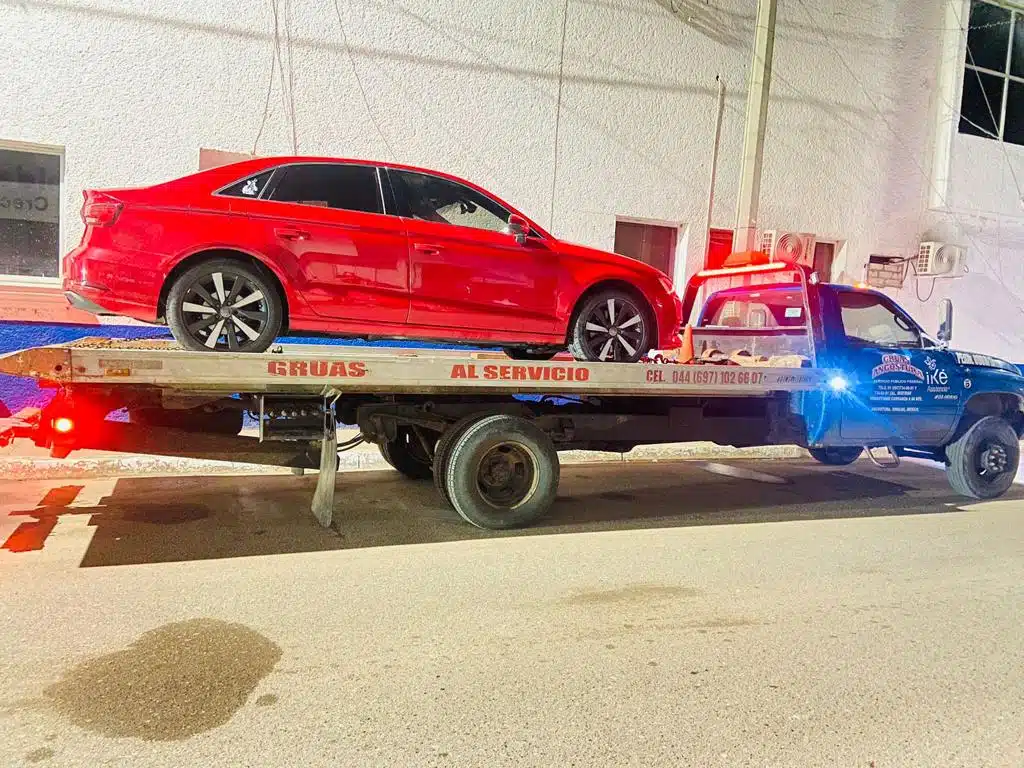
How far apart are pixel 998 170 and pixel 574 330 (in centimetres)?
1147

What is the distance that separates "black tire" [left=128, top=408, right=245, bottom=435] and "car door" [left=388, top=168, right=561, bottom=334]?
138 centimetres

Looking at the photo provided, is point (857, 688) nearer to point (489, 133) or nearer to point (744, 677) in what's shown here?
point (744, 677)

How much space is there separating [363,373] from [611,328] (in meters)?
2.05

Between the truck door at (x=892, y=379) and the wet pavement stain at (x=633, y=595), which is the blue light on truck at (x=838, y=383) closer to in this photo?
the truck door at (x=892, y=379)

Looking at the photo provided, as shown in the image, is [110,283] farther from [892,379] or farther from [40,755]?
[892,379]

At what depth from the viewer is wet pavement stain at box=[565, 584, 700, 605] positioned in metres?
4.09

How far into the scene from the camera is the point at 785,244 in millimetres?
11477

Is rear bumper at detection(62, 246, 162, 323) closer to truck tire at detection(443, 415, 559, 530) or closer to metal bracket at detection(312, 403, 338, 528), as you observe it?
metal bracket at detection(312, 403, 338, 528)

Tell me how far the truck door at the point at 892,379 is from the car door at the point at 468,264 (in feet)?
9.41

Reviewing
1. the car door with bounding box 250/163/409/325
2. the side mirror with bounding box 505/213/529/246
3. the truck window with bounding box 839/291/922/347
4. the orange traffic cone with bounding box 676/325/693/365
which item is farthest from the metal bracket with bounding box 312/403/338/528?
the truck window with bounding box 839/291/922/347

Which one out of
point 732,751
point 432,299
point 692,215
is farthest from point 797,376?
point 692,215

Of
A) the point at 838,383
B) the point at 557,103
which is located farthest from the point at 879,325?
the point at 557,103

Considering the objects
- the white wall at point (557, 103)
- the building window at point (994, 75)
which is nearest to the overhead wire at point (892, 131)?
the white wall at point (557, 103)

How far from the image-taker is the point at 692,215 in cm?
1113
